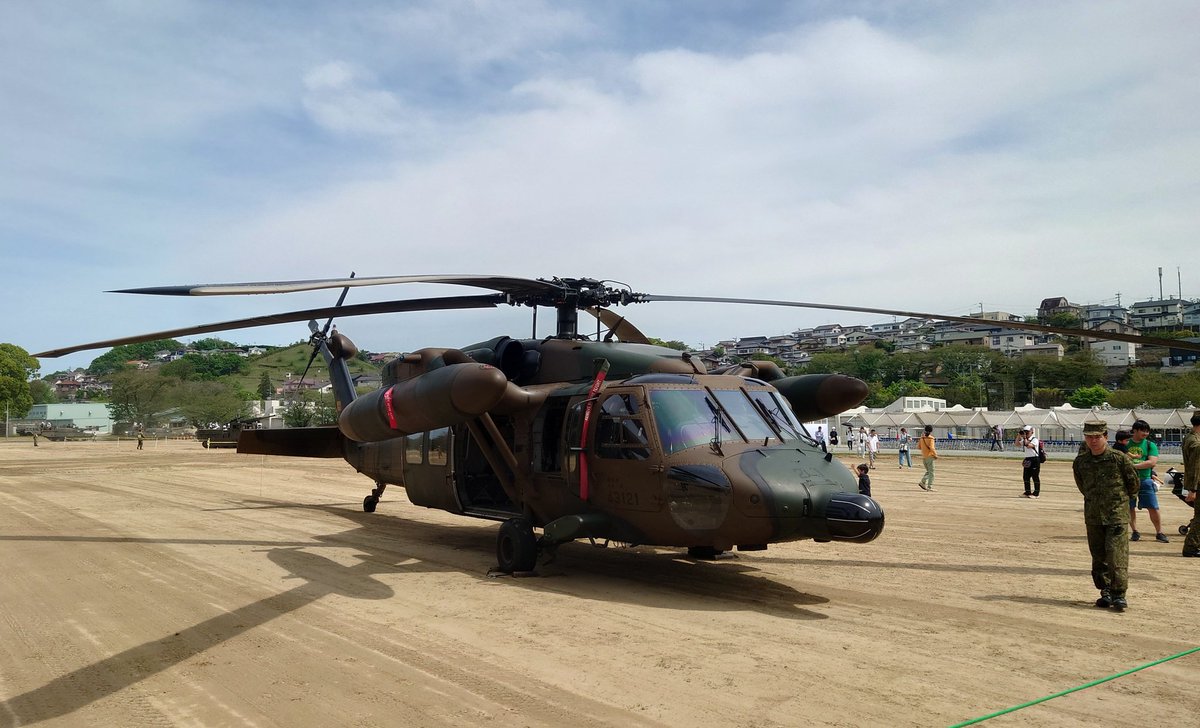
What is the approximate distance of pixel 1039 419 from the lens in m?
45.6

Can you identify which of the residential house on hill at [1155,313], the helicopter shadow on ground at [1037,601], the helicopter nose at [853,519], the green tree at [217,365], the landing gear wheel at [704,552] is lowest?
the helicopter shadow on ground at [1037,601]

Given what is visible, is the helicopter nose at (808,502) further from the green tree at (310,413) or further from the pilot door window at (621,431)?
the green tree at (310,413)

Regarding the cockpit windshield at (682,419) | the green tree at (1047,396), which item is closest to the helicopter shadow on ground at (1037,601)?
the cockpit windshield at (682,419)

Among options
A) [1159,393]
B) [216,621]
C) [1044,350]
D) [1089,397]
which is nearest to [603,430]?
[216,621]

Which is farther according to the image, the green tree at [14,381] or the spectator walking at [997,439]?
the green tree at [14,381]

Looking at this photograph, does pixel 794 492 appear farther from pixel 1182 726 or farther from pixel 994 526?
pixel 994 526

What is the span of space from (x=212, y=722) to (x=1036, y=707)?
4.71m

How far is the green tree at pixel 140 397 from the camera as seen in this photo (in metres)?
92.9

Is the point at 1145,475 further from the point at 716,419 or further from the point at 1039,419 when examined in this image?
the point at 1039,419

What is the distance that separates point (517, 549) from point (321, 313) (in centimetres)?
331

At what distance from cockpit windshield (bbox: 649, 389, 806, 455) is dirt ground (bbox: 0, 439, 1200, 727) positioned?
60.5 inches

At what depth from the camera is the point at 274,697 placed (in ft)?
16.4

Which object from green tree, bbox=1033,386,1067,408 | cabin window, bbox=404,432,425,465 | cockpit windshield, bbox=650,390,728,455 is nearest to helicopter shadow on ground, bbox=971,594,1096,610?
cockpit windshield, bbox=650,390,728,455

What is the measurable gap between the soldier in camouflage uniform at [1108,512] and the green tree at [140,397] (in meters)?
101
